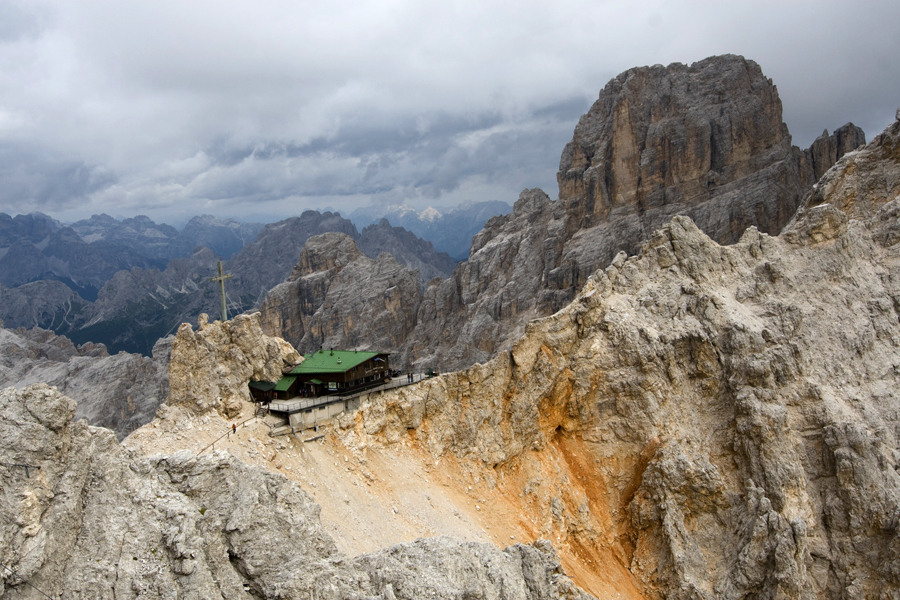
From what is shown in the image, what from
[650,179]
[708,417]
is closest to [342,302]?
[650,179]

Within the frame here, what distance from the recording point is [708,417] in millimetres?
40906

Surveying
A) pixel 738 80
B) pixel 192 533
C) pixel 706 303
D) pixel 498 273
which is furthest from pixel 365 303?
pixel 192 533

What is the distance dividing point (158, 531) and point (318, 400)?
65.2ft

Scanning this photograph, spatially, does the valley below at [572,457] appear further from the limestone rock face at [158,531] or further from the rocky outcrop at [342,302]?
the rocky outcrop at [342,302]

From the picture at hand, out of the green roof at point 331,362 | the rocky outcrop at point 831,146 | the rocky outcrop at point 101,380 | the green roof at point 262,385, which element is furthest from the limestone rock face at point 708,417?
the rocky outcrop at point 101,380

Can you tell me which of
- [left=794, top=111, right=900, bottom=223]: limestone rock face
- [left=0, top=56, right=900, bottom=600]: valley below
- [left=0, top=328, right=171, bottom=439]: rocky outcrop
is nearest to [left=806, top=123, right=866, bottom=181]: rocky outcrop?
[left=794, top=111, right=900, bottom=223]: limestone rock face

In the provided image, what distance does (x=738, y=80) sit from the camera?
392 ft

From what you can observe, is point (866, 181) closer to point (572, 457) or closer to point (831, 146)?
point (572, 457)

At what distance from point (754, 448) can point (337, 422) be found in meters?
26.8

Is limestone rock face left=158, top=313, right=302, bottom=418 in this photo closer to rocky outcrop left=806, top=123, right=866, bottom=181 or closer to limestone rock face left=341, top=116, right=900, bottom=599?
limestone rock face left=341, top=116, right=900, bottom=599

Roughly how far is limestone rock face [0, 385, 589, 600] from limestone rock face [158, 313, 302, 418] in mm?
14254

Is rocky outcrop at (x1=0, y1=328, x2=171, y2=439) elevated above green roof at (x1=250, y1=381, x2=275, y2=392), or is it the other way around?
green roof at (x1=250, y1=381, x2=275, y2=392)

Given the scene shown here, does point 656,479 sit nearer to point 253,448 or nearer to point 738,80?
point 253,448

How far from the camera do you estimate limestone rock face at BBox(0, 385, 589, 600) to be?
656 inches
